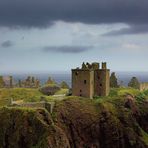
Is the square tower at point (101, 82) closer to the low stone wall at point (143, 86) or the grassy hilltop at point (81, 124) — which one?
the grassy hilltop at point (81, 124)

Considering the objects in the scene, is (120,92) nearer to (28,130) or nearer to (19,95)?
(19,95)

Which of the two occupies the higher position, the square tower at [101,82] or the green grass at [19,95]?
the square tower at [101,82]

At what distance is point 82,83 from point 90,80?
6.74ft

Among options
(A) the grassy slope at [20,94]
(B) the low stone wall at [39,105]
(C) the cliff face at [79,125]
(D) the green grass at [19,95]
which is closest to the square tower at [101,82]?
(C) the cliff face at [79,125]

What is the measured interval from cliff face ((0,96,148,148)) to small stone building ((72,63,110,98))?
5.11 meters

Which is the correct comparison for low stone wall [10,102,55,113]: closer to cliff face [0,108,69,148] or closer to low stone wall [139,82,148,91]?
cliff face [0,108,69,148]

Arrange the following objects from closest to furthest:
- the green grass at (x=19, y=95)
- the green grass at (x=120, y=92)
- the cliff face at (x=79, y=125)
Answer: the cliff face at (x=79, y=125) < the green grass at (x=19, y=95) < the green grass at (x=120, y=92)

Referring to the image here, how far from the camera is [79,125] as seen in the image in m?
107

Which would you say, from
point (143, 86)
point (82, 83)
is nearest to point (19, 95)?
point (82, 83)

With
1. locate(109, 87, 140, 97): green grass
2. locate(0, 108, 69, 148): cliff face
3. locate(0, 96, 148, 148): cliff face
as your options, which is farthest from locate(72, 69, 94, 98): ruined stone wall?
locate(0, 108, 69, 148): cliff face

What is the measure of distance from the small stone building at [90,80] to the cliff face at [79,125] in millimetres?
5106

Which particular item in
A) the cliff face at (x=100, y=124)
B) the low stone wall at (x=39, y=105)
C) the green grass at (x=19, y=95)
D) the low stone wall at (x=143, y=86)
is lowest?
the cliff face at (x=100, y=124)

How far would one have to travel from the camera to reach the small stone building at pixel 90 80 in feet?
379

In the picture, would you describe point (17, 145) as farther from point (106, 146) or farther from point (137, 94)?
point (137, 94)
